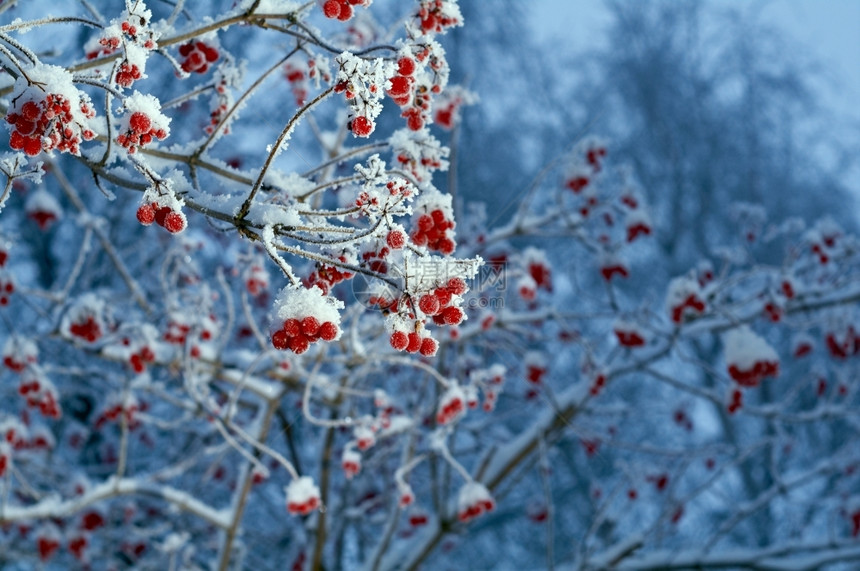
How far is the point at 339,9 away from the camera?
194cm

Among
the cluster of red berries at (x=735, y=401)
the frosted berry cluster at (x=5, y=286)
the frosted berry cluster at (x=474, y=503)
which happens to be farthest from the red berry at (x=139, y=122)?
the cluster of red berries at (x=735, y=401)

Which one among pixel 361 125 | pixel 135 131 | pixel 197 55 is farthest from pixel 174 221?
pixel 197 55

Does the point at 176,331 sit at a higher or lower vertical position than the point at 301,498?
higher

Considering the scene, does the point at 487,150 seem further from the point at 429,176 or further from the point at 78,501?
the point at 429,176

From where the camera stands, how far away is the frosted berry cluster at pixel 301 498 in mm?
3309

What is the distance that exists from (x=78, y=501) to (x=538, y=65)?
9.93 m

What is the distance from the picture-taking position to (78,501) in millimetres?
3959

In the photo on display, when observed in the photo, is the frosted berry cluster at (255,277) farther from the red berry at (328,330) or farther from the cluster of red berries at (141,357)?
the red berry at (328,330)

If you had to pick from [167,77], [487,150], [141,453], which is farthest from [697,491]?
[487,150]

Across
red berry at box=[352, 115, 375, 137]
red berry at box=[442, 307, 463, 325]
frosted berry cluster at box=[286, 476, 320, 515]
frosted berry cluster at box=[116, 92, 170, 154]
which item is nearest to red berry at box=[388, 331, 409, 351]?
red berry at box=[442, 307, 463, 325]

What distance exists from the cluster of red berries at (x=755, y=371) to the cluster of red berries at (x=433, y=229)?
229 centimetres

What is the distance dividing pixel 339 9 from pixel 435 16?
14.1 inches

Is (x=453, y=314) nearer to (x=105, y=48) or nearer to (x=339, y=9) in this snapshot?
(x=339, y=9)

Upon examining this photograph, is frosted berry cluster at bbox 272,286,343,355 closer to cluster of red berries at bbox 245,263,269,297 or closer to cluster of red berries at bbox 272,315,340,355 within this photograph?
cluster of red berries at bbox 272,315,340,355
